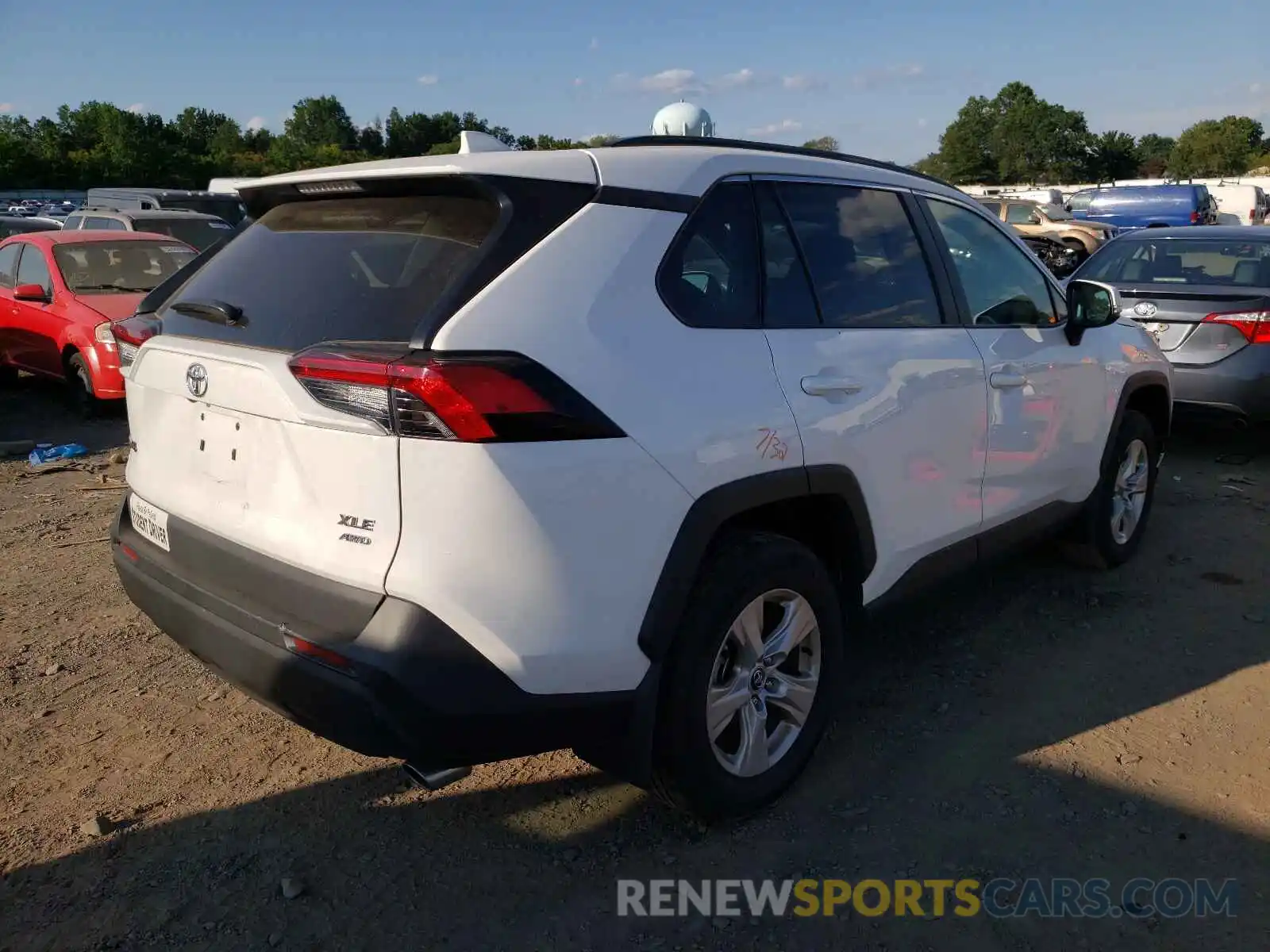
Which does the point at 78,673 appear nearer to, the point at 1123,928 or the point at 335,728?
the point at 335,728

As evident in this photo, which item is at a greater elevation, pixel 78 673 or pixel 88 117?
pixel 88 117

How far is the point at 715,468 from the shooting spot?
245 cm

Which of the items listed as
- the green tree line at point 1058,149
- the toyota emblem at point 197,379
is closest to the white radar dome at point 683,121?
the toyota emblem at point 197,379

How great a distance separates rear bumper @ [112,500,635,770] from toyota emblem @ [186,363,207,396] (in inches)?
20.5

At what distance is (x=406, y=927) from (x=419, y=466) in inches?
46.6

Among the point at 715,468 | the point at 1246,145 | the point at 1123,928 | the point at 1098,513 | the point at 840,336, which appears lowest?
the point at 1123,928

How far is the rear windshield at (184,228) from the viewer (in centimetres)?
1200

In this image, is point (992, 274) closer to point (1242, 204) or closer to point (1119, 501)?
point (1119, 501)

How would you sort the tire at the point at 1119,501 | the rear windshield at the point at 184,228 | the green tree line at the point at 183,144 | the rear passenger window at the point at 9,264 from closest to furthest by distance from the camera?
the tire at the point at 1119,501, the rear passenger window at the point at 9,264, the rear windshield at the point at 184,228, the green tree line at the point at 183,144

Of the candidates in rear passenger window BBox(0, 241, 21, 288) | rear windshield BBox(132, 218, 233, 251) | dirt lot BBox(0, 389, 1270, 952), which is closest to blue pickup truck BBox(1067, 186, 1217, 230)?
rear windshield BBox(132, 218, 233, 251)

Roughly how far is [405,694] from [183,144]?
99.8 meters

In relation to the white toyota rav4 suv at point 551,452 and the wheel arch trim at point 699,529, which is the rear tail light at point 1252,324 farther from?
the wheel arch trim at point 699,529

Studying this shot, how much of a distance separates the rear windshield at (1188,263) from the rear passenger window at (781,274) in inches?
205

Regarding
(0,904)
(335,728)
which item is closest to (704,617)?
(335,728)
